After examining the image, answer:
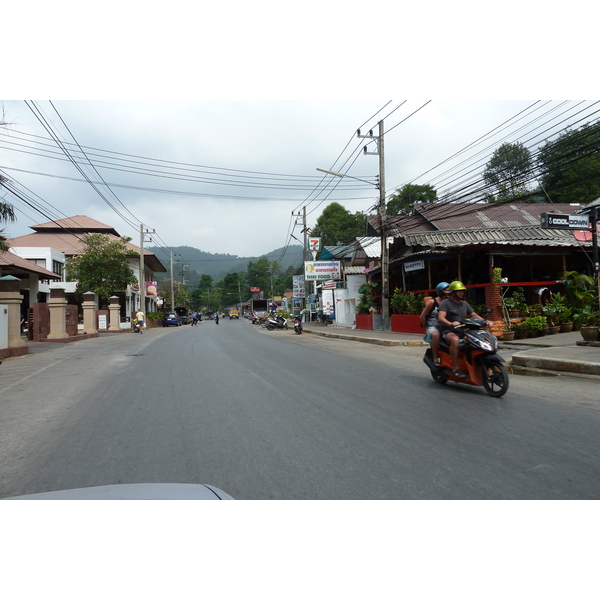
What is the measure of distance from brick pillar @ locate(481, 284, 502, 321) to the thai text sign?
16849 mm

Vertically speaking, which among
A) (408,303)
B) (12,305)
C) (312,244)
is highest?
(312,244)

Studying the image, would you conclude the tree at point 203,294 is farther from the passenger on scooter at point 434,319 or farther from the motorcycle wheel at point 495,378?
the motorcycle wheel at point 495,378

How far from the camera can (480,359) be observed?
256 inches

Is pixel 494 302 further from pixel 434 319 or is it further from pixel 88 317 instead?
pixel 88 317

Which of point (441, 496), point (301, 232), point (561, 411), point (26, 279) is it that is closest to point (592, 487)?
point (441, 496)

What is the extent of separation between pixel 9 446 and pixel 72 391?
3366 mm

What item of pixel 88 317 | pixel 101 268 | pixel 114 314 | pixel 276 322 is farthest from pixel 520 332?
pixel 101 268

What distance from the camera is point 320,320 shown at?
39.1 m

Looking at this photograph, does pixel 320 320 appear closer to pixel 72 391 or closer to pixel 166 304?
pixel 72 391

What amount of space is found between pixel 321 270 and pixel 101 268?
53.1 ft

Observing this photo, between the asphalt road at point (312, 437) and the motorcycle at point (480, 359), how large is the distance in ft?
0.69

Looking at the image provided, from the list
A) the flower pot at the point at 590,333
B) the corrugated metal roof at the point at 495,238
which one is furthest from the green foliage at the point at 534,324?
the flower pot at the point at 590,333

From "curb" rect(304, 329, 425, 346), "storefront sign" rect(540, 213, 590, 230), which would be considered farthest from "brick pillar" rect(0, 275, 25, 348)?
"storefront sign" rect(540, 213, 590, 230)

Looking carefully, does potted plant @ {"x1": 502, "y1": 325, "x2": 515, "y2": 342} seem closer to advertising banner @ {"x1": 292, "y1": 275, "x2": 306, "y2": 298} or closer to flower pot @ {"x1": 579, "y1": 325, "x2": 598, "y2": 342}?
flower pot @ {"x1": 579, "y1": 325, "x2": 598, "y2": 342}
